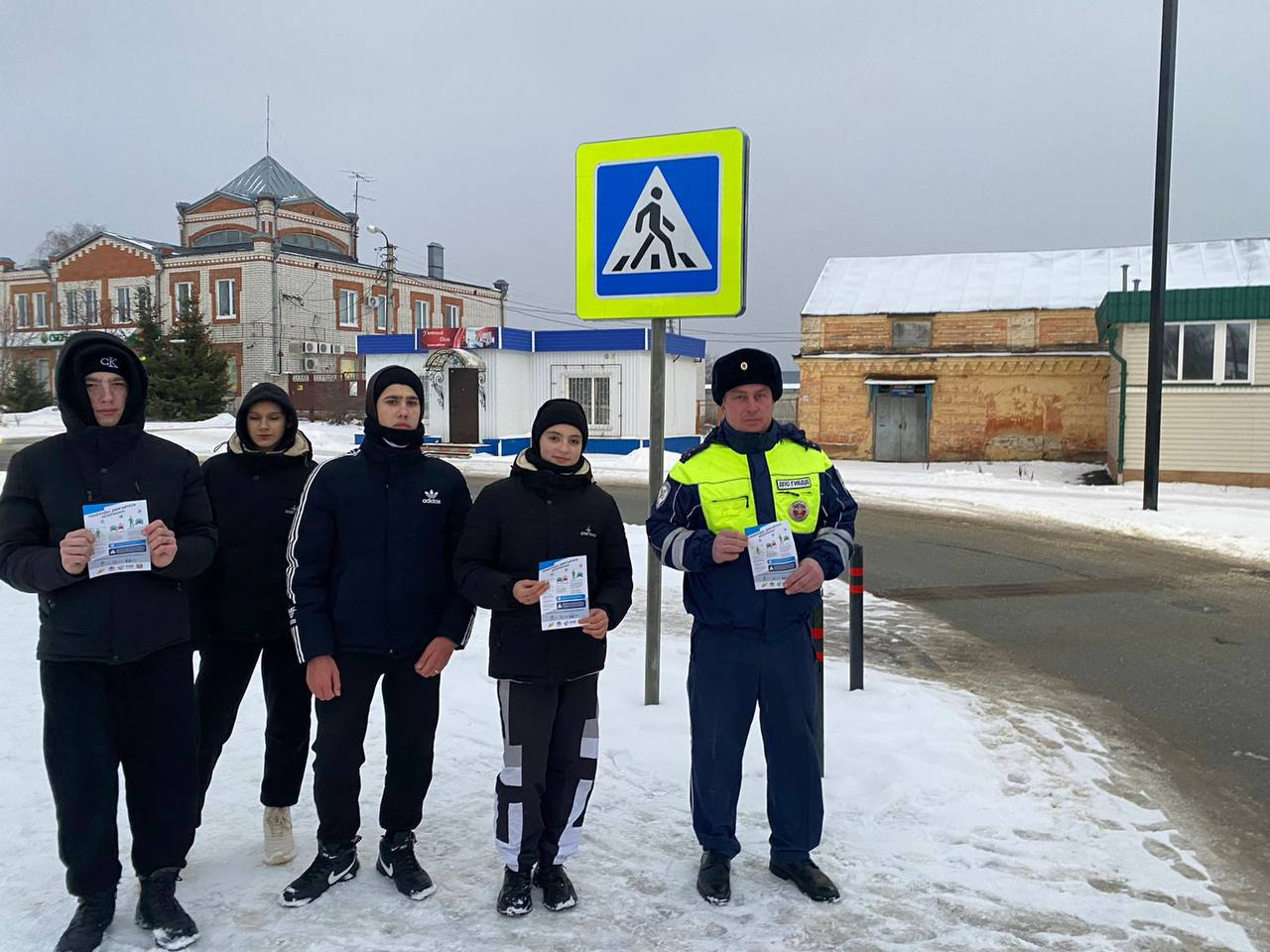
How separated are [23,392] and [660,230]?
52251 millimetres

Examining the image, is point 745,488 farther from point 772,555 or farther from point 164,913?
point 164,913

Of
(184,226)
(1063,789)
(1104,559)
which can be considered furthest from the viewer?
(184,226)

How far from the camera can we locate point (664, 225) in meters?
5.01

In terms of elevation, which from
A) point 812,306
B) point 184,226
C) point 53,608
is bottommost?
point 53,608

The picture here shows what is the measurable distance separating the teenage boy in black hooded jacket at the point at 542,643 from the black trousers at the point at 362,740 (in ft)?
1.15

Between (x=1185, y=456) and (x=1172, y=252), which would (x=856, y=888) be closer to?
(x=1185, y=456)

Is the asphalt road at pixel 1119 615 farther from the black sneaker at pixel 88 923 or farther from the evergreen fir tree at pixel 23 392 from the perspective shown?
the evergreen fir tree at pixel 23 392

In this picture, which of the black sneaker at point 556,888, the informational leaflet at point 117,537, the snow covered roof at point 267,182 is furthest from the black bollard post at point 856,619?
the snow covered roof at point 267,182

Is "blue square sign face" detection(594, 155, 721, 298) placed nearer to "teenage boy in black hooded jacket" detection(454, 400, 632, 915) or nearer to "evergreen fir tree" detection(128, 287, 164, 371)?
"teenage boy in black hooded jacket" detection(454, 400, 632, 915)

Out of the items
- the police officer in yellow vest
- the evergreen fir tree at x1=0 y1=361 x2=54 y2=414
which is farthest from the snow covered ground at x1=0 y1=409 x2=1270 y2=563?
the evergreen fir tree at x1=0 y1=361 x2=54 y2=414

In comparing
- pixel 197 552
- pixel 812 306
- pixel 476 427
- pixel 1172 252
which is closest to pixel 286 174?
pixel 476 427

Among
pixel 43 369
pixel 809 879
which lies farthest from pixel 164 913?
pixel 43 369

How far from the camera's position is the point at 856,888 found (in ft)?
11.7

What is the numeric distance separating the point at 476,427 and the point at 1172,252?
23.1 m
